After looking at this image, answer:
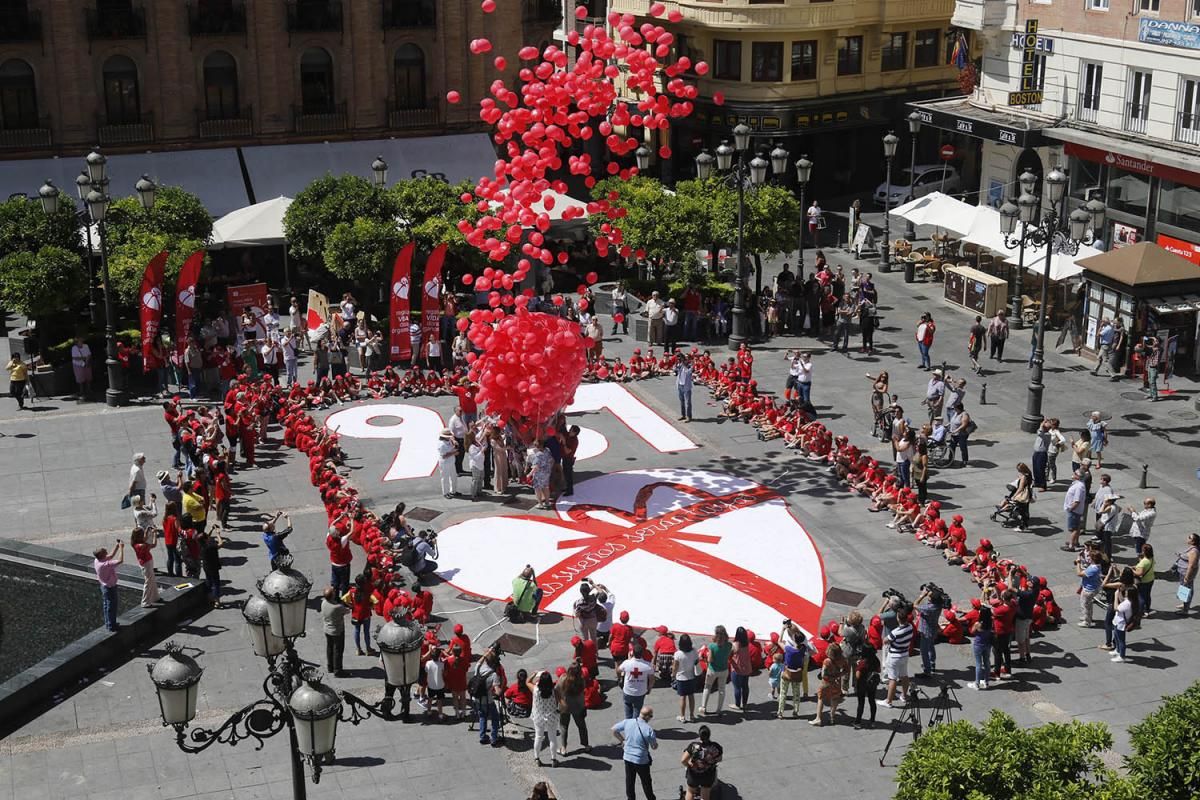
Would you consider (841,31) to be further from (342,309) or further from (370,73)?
(342,309)

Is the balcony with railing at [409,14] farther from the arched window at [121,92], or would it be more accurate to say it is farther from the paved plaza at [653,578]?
the paved plaza at [653,578]

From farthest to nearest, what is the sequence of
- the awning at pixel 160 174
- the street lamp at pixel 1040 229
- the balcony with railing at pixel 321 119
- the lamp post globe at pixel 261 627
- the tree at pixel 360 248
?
1. the balcony with railing at pixel 321 119
2. the awning at pixel 160 174
3. the tree at pixel 360 248
4. the street lamp at pixel 1040 229
5. the lamp post globe at pixel 261 627

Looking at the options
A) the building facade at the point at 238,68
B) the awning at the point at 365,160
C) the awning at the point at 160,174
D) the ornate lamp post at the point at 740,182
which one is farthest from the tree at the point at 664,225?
the awning at the point at 160,174

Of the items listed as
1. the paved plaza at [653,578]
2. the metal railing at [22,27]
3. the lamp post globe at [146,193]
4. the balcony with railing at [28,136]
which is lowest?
the paved plaza at [653,578]

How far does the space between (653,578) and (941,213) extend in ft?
77.5

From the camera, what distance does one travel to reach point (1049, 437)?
3175 centimetres

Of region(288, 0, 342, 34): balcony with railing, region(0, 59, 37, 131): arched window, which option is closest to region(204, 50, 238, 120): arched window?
region(288, 0, 342, 34): balcony with railing

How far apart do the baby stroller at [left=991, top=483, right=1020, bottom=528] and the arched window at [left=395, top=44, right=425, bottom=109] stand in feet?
93.5

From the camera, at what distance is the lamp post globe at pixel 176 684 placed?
14328 millimetres

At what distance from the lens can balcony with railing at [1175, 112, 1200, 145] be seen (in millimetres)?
43031

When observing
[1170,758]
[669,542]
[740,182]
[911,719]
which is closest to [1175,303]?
[740,182]

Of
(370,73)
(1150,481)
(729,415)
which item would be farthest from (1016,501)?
(370,73)

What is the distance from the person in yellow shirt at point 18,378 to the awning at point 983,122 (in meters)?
29.5

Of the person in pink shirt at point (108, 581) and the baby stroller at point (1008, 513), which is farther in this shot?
the baby stroller at point (1008, 513)
